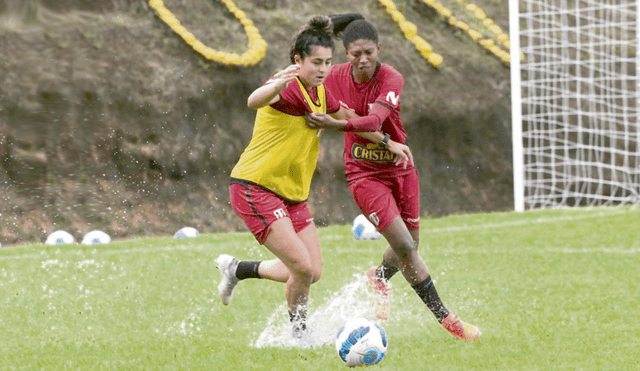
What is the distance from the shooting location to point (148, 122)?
491 inches

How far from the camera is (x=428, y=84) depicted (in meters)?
14.1

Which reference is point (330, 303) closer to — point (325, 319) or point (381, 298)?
point (381, 298)

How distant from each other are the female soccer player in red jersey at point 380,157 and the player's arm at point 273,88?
347 millimetres

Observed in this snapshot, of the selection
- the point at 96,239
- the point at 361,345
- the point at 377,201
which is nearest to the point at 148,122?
the point at 96,239

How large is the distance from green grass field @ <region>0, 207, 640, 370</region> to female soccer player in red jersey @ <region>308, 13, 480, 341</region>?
0.40m

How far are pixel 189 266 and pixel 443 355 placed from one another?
162 inches

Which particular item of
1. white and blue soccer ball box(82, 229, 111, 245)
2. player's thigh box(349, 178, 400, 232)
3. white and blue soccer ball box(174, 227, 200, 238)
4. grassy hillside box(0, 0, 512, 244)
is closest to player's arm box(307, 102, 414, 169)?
player's thigh box(349, 178, 400, 232)

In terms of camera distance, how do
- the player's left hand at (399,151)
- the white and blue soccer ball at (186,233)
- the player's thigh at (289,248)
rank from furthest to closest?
the white and blue soccer ball at (186,233) → the player's left hand at (399,151) → the player's thigh at (289,248)

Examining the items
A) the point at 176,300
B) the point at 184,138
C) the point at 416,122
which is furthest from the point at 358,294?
the point at 416,122

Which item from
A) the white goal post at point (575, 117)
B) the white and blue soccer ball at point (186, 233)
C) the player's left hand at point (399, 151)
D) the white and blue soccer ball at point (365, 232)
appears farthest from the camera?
the white goal post at point (575, 117)

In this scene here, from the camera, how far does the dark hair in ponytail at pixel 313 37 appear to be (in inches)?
197

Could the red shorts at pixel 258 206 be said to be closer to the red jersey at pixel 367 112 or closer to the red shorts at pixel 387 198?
the red shorts at pixel 387 198

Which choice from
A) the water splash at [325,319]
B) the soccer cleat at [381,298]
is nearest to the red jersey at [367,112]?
the soccer cleat at [381,298]

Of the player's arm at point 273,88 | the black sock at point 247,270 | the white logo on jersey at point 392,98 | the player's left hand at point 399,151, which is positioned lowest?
the black sock at point 247,270
